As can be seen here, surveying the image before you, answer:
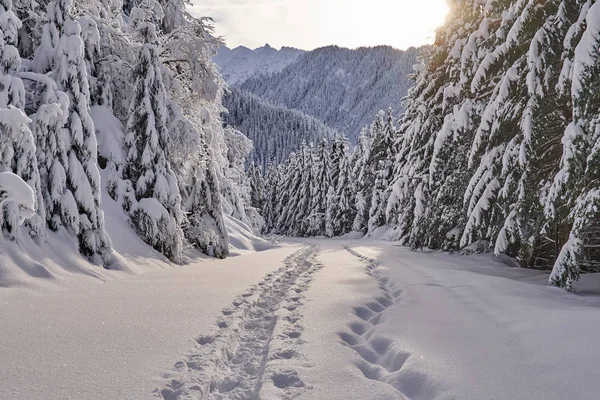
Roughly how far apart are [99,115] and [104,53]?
1.85m

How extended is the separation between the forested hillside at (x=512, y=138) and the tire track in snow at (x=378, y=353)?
4.05 meters

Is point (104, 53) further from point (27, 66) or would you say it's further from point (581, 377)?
point (581, 377)

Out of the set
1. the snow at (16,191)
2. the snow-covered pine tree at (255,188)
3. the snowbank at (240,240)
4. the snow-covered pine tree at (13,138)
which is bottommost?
the snowbank at (240,240)

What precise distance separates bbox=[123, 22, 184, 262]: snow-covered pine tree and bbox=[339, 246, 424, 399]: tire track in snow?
7.05m

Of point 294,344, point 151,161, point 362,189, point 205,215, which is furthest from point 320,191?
point 294,344

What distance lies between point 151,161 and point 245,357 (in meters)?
9.15

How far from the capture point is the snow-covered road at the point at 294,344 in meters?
3.34

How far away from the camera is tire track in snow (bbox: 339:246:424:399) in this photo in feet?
11.7

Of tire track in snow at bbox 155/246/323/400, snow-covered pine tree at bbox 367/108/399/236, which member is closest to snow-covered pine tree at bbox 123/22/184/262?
tire track in snow at bbox 155/246/323/400

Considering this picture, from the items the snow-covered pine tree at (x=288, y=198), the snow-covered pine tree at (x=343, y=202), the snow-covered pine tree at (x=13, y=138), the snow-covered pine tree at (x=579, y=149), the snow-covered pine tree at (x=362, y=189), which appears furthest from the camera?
the snow-covered pine tree at (x=288, y=198)

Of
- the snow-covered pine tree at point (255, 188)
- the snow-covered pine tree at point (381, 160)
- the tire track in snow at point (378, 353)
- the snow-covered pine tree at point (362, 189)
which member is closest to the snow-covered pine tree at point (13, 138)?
the tire track in snow at point (378, 353)

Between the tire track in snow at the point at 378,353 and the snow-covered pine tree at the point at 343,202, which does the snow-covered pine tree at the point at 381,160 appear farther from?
the tire track in snow at the point at 378,353

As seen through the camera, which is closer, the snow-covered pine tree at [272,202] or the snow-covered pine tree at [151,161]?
the snow-covered pine tree at [151,161]

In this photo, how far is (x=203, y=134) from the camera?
15578 mm
